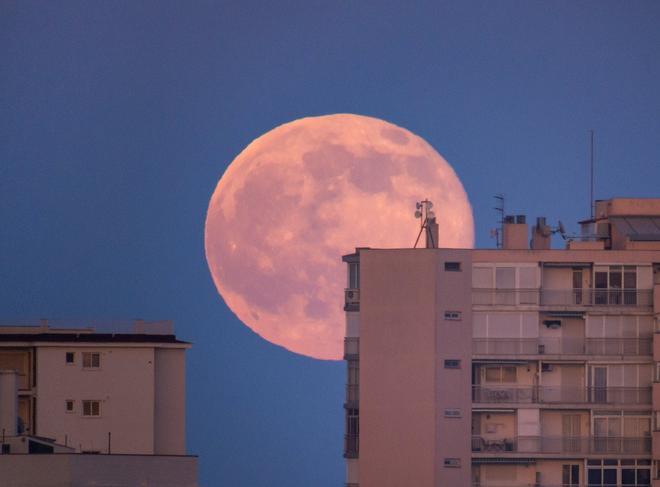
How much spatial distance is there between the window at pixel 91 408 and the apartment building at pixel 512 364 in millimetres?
12059

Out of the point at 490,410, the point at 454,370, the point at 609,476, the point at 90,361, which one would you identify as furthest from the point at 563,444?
the point at 90,361

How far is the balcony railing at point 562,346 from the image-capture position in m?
124

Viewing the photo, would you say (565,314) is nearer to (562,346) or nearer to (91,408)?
Result: (562,346)

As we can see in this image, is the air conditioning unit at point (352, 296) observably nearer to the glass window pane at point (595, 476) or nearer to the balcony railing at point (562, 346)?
the balcony railing at point (562, 346)

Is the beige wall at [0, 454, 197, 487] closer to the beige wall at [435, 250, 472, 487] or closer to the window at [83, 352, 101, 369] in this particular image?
the beige wall at [435, 250, 472, 487]

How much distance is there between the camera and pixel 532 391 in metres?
124

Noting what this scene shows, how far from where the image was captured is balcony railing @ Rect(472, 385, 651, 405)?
124 m

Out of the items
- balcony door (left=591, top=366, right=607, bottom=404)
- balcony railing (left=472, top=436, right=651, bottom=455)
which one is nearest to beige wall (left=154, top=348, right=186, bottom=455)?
balcony railing (left=472, top=436, right=651, bottom=455)

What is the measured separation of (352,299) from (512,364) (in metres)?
8.28

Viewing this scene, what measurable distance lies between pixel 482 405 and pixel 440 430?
7.13 feet

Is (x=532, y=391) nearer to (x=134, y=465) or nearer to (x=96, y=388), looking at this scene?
(x=96, y=388)

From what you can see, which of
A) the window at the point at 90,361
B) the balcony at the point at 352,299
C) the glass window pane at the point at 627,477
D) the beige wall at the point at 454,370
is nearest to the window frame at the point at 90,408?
the window at the point at 90,361

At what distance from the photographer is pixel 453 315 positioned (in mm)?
125125

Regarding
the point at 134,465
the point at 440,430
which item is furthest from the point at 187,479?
the point at 440,430
